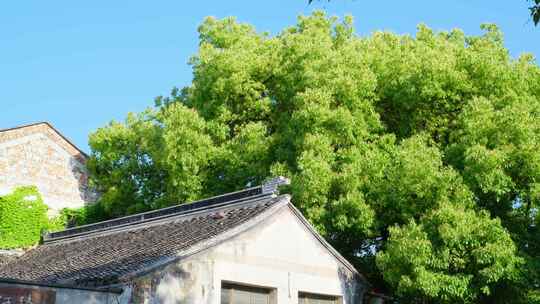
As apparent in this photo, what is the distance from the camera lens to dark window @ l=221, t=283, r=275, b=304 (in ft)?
47.4

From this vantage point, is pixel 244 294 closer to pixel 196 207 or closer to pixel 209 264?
pixel 209 264

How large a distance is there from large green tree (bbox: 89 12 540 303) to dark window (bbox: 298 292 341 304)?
1.46 metres

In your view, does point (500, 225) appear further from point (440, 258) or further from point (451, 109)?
point (451, 109)

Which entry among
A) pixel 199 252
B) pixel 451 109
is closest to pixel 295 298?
pixel 199 252

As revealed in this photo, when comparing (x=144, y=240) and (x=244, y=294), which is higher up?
(x=144, y=240)

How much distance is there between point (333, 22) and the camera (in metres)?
27.4

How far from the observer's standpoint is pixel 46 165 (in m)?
29.3

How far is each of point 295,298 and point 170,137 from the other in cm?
960

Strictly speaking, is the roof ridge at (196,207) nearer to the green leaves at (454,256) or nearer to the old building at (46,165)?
the green leaves at (454,256)

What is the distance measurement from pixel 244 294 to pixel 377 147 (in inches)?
288

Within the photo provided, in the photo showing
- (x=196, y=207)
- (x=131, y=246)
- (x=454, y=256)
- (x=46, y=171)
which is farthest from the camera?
(x=46, y=171)

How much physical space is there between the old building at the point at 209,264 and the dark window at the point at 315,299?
1.0 inches

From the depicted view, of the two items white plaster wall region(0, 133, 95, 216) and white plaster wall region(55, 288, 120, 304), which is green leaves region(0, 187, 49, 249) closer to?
white plaster wall region(0, 133, 95, 216)

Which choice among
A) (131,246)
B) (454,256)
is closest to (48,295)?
(131,246)
